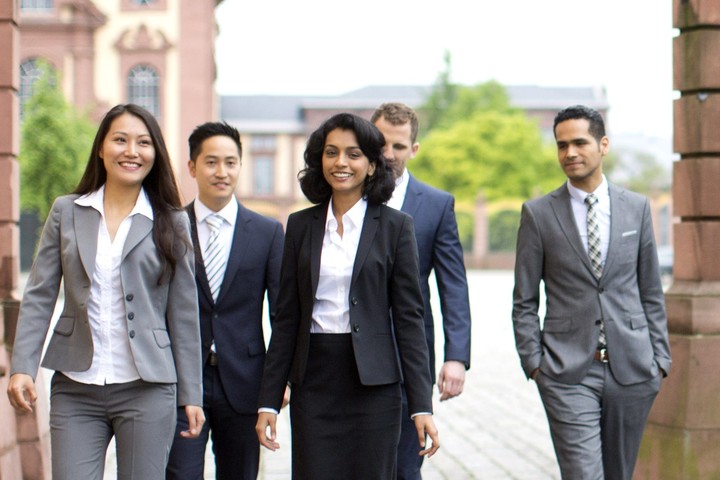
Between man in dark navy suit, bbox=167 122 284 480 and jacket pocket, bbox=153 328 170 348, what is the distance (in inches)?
30.8

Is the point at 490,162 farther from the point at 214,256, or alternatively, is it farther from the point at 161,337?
the point at 161,337

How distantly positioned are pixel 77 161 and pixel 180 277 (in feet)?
103

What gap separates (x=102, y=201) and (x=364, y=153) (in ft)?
3.40

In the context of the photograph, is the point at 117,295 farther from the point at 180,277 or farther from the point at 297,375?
the point at 297,375


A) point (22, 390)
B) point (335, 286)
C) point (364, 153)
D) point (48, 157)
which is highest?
point (48, 157)

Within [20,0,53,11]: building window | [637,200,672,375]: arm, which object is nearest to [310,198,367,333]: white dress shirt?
[637,200,672,375]: arm

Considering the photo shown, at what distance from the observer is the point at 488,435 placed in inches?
366

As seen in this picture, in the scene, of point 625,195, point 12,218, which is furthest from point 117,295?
point 12,218

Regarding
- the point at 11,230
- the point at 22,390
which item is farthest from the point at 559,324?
the point at 11,230

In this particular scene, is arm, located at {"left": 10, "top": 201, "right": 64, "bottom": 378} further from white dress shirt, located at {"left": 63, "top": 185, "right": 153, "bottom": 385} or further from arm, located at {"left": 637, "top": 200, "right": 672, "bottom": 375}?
arm, located at {"left": 637, "top": 200, "right": 672, "bottom": 375}

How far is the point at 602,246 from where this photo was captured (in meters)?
5.11

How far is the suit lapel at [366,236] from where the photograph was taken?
4.18 m

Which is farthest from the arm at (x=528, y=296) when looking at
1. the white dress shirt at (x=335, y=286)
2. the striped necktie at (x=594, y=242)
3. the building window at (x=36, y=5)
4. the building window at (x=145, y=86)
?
the building window at (x=36, y=5)

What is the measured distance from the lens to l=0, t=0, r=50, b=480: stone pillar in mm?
6910
